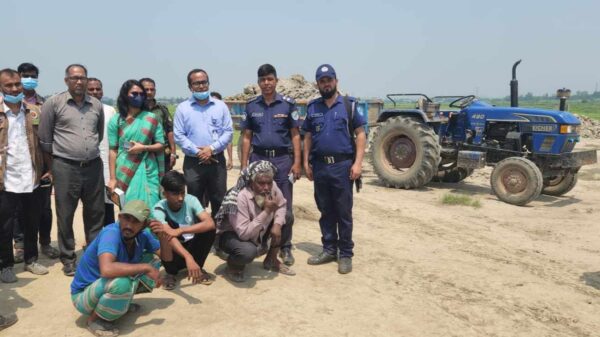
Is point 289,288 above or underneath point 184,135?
underneath

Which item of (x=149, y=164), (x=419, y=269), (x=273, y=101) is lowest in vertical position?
(x=419, y=269)

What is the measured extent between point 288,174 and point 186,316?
64.5 inches

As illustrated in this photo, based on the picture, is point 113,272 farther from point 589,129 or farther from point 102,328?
point 589,129

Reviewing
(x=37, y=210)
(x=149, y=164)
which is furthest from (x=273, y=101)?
(x=37, y=210)

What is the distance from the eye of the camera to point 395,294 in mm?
4051

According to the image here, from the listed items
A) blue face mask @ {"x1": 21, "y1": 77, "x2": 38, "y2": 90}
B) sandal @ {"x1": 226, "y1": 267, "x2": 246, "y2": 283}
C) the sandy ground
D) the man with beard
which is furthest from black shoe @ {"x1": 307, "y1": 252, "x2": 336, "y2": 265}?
blue face mask @ {"x1": 21, "y1": 77, "x2": 38, "y2": 90}

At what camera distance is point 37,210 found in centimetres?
439

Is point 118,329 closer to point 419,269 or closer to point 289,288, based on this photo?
point 289,288

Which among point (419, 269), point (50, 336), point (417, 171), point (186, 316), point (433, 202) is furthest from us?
point (417, 171)

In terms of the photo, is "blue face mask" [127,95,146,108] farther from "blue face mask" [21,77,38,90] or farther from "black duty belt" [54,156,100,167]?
"blue face mask" [21,77,38,90]

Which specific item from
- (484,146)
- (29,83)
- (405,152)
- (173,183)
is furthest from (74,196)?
(484,146)

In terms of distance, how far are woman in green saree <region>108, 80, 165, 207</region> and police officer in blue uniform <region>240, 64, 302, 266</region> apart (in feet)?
2.90

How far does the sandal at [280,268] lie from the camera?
440cm

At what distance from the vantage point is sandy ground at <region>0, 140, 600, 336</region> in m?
3.41
